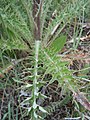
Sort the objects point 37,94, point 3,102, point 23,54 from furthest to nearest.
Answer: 1. point 23,54
2. point 3,102
3. point 37,94

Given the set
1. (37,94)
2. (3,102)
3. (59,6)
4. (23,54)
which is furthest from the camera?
(59,6)

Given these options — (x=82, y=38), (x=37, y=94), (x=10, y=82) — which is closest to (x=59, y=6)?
(x=82, y=38)

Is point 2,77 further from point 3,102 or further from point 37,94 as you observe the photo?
point 37,94

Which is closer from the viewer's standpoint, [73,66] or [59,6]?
[73,66]

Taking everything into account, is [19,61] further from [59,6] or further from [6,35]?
[59,6]

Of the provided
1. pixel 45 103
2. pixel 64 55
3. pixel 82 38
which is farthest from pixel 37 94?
pixel 82 38

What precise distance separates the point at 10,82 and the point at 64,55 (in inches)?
9.2

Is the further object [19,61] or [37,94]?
[19,61]

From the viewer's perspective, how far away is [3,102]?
41.3 inches

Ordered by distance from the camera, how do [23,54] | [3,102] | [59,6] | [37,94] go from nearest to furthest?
[37,94]
[3,102]
[23,54]
[59,6]

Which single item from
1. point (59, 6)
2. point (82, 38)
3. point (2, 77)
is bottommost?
point (2, 77)

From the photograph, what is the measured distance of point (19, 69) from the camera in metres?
1.11

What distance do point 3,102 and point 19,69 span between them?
0.46ft

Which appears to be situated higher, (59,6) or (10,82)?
(59,6)
